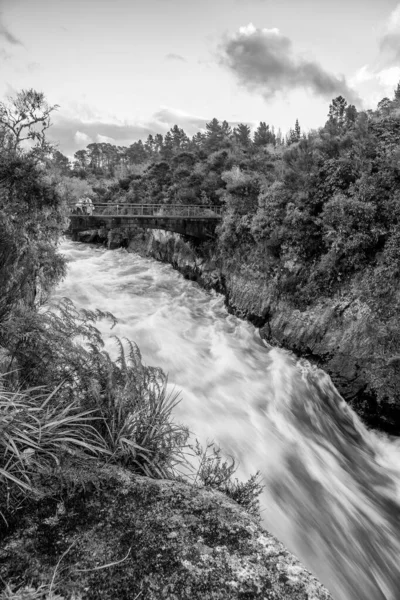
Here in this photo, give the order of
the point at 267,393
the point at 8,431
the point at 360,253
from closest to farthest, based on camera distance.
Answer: the point at 8,431 → the point at 267,393 → the point at 360,253

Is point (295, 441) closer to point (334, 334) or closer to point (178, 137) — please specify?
point (334, 334)

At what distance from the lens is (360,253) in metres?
10.6

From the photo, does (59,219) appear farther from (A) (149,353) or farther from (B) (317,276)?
(B) (317,276)

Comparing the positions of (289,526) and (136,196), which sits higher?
(136,196)

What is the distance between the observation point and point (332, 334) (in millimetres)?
10688

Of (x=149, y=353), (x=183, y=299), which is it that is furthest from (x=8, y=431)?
(x=183, y=299)

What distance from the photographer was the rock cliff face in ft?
29.9

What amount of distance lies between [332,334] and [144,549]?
9.96 m

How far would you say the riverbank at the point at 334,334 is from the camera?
8898 mm

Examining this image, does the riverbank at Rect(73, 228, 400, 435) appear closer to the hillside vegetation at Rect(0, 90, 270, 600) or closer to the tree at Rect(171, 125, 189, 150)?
the hillside vegetation at Rect(0, 90, 270, 600)

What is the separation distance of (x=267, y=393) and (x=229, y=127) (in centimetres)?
6053

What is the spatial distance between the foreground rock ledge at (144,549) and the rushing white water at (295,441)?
2663 mm

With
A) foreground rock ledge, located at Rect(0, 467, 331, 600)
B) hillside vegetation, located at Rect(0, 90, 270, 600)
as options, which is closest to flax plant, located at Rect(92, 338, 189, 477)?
hillside vegetation, located at Rect(0, 90, 270, 600)

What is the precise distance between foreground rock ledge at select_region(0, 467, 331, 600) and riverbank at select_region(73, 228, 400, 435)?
7909mm
